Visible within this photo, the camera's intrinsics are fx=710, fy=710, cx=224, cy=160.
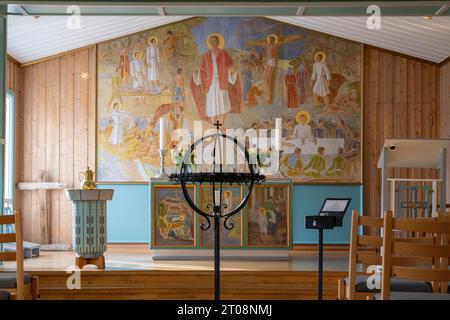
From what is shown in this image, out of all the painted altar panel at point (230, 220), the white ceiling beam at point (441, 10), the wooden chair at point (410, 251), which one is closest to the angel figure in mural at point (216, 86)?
the painted altar panel at point (230, 220)

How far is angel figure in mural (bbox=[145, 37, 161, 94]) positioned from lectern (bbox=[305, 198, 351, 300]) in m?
5.85

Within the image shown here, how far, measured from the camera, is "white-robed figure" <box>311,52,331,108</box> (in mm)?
11414

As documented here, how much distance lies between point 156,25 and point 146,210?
118 inches

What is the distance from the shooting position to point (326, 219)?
5328mm

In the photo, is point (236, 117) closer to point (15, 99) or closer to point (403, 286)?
point (15, 99)

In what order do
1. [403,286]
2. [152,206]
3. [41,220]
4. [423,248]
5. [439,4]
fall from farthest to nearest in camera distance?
[41,220] → [152,206] → [439,4] → [403,286] → [423,248]

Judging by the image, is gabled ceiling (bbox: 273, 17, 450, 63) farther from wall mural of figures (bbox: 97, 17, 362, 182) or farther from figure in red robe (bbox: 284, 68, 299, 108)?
figure in red robe (bbox: 284, 68, 299, 108)

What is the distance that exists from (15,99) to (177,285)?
17.1ft

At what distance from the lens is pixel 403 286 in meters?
4.77

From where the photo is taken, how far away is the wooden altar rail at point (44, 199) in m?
11.1

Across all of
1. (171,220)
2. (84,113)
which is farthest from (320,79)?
(84,113)

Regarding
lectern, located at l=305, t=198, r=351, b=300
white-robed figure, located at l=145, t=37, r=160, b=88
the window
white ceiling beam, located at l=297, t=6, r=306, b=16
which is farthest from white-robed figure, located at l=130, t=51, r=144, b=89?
lectern, located at l=305, t=198, r=351, b=300

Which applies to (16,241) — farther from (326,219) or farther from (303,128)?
(303,128)

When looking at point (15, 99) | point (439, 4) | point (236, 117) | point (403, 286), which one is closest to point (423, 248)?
point (403, 286)
